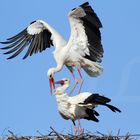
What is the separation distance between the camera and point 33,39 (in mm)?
15172

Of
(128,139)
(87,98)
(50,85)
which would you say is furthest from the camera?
(50,85)

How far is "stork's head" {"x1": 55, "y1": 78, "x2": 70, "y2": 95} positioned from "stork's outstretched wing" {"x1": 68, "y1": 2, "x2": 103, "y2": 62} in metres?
1.27

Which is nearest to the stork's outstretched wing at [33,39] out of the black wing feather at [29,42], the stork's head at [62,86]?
the black wing feather at [29,42]

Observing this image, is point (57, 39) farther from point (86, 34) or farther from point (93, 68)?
point (93, 68)

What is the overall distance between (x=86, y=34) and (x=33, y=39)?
1328 millimetres

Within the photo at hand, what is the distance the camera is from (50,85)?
13.6 m

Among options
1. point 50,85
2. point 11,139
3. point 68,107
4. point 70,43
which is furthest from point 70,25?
point 11,139

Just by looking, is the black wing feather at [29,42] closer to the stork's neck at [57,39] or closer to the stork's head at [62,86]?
the stork's neck at [57,39]

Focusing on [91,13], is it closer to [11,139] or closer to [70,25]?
[70,25]

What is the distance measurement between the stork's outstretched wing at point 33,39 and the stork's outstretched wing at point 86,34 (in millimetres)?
596

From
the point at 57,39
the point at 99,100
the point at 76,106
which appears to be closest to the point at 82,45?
the point at 57,39

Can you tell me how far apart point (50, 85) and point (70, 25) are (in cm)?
117

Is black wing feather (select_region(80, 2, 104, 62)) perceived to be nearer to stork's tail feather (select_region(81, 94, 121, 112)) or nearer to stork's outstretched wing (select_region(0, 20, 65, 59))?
stork's outstretched wing (select_region(0, 20, 65, 59))

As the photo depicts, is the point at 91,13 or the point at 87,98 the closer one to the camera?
the point at 87,98
